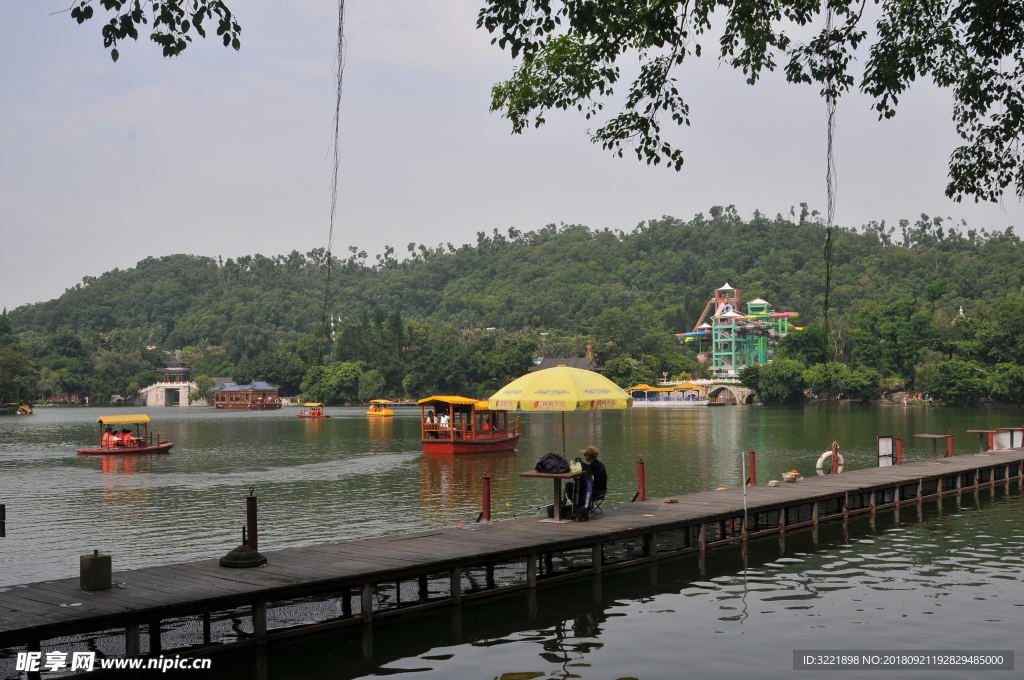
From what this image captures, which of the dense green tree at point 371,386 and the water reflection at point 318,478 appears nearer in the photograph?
the water reflection at point 318,478

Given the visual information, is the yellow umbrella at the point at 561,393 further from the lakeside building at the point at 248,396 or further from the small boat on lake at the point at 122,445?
the lakeside building at the point at 248,396

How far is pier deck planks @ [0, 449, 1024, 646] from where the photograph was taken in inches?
469

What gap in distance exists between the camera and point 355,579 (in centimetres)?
1426

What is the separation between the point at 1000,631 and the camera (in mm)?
14062

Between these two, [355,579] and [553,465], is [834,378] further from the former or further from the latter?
[355,579]

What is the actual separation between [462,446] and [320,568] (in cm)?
3916

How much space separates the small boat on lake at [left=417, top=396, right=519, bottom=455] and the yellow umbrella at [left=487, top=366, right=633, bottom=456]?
3285 cm

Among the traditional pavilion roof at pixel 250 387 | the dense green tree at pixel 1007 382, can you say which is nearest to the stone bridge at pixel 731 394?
the dense green tree at pixel 1007 382

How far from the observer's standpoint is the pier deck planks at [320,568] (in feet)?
39.1

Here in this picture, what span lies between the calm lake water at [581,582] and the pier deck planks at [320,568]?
0.97 meters

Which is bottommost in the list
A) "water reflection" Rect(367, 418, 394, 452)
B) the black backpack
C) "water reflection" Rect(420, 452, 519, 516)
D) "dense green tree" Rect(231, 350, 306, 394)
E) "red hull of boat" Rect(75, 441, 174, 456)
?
"water reflection" Rect(420, 452, 519, 516)

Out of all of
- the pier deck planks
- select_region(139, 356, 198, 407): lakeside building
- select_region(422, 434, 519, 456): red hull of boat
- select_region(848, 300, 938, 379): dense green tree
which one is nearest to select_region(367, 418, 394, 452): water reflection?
select_region(422, 434, 519, 456): red hull of boat

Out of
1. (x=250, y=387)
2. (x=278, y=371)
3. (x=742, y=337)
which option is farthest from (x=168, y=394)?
(x=742, y=337)

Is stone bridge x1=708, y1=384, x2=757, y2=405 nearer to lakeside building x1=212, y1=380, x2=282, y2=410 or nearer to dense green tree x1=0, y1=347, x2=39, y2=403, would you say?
lakeside building x1=212, y1=380, x2=282, y2=410
